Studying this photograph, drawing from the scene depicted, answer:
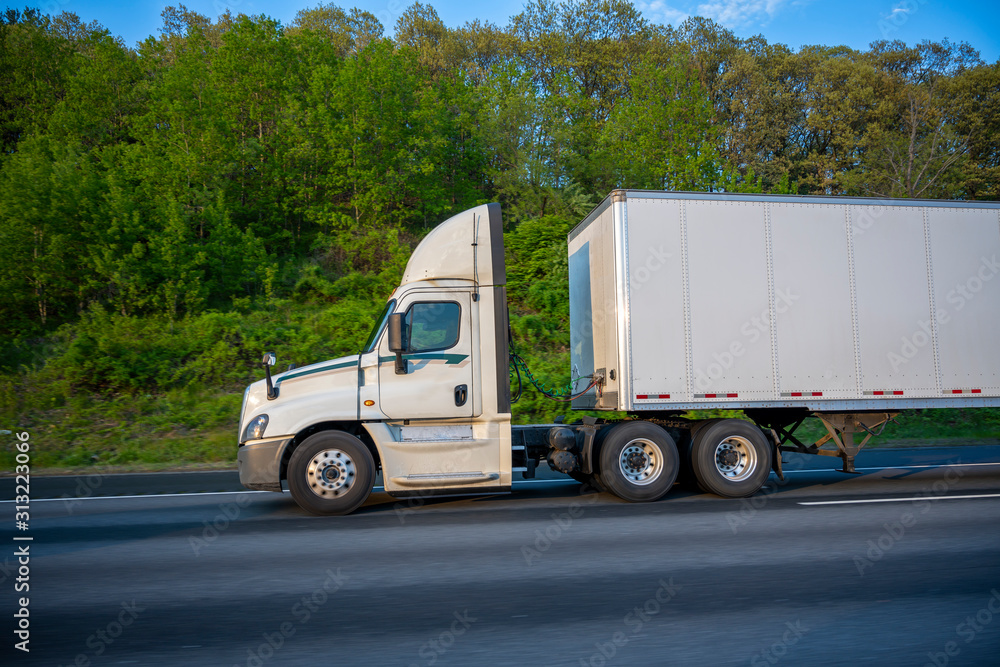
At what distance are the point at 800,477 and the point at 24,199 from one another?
22.0 metres

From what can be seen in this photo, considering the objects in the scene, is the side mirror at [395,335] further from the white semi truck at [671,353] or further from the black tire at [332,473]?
the black tire at [332,473]

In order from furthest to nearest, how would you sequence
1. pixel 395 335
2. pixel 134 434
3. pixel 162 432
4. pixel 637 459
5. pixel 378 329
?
1. pixel 162 432
2. pixel 134 434
3. pixel 637 459
4. pixel 378 329
5. pixel 395 335

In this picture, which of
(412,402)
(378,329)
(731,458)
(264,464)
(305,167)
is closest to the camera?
(264,464)

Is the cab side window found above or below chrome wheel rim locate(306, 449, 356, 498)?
above

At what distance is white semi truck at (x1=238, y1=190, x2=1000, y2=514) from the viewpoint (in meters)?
8.16

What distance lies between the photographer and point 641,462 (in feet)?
28.9

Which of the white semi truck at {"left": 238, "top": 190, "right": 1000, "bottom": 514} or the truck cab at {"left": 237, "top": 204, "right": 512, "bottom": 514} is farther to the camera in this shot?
the white semi truck at {"left": 238, "top": 190, "right": 1000, "bottom": 514}

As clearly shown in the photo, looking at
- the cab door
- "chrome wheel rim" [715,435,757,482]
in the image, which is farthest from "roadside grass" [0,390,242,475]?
"chrome wheel rim" [715,435,757,482]

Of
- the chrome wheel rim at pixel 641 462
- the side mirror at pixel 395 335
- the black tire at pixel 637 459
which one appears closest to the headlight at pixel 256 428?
the side mirror at pixel 395 335

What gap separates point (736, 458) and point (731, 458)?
69mm

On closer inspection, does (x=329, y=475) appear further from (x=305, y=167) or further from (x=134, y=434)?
(x=305, y=167)

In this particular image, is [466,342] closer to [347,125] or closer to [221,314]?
[221,314]

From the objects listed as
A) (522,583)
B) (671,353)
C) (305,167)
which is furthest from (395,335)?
(305,167)

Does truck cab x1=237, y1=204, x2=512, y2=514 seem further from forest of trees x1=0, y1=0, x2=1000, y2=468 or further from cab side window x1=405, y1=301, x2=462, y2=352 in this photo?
forest of trees x1=0, y1=0, x2=1000, y2=468
